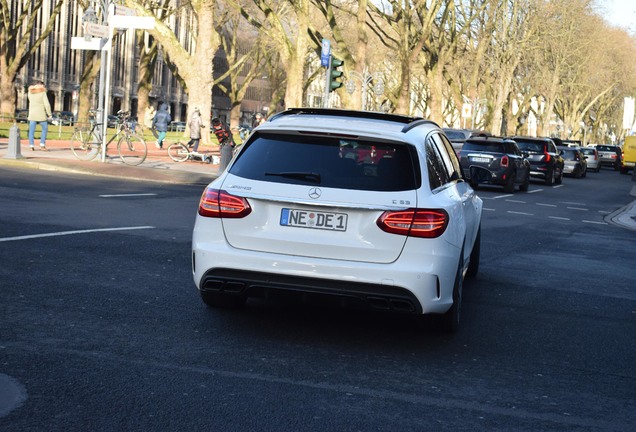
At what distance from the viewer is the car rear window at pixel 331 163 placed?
6.91 metres

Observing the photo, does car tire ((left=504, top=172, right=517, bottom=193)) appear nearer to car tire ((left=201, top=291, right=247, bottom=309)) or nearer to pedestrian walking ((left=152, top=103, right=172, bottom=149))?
pedestrian walking ((left=152, top=103, right=172, bottom=149))

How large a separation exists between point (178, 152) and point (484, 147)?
8.66m

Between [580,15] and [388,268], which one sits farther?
[580,15]

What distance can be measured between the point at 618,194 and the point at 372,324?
3105 cm

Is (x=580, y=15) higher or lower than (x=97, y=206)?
higher

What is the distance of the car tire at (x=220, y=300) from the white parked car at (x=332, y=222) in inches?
30.3

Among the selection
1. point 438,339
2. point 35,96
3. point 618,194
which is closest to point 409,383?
point 438,339

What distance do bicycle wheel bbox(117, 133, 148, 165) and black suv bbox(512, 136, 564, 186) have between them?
1770cm

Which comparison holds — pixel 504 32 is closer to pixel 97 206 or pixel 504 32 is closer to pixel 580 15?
pixel 580 15

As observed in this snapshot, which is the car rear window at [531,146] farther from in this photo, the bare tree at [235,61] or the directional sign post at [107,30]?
the bare tree at [235,61]

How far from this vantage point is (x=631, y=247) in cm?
1611

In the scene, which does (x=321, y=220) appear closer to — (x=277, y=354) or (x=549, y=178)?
(x=277, y=354)

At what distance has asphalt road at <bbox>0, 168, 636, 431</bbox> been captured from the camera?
5266mm

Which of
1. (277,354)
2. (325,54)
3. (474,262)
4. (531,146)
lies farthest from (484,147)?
(277,354)
